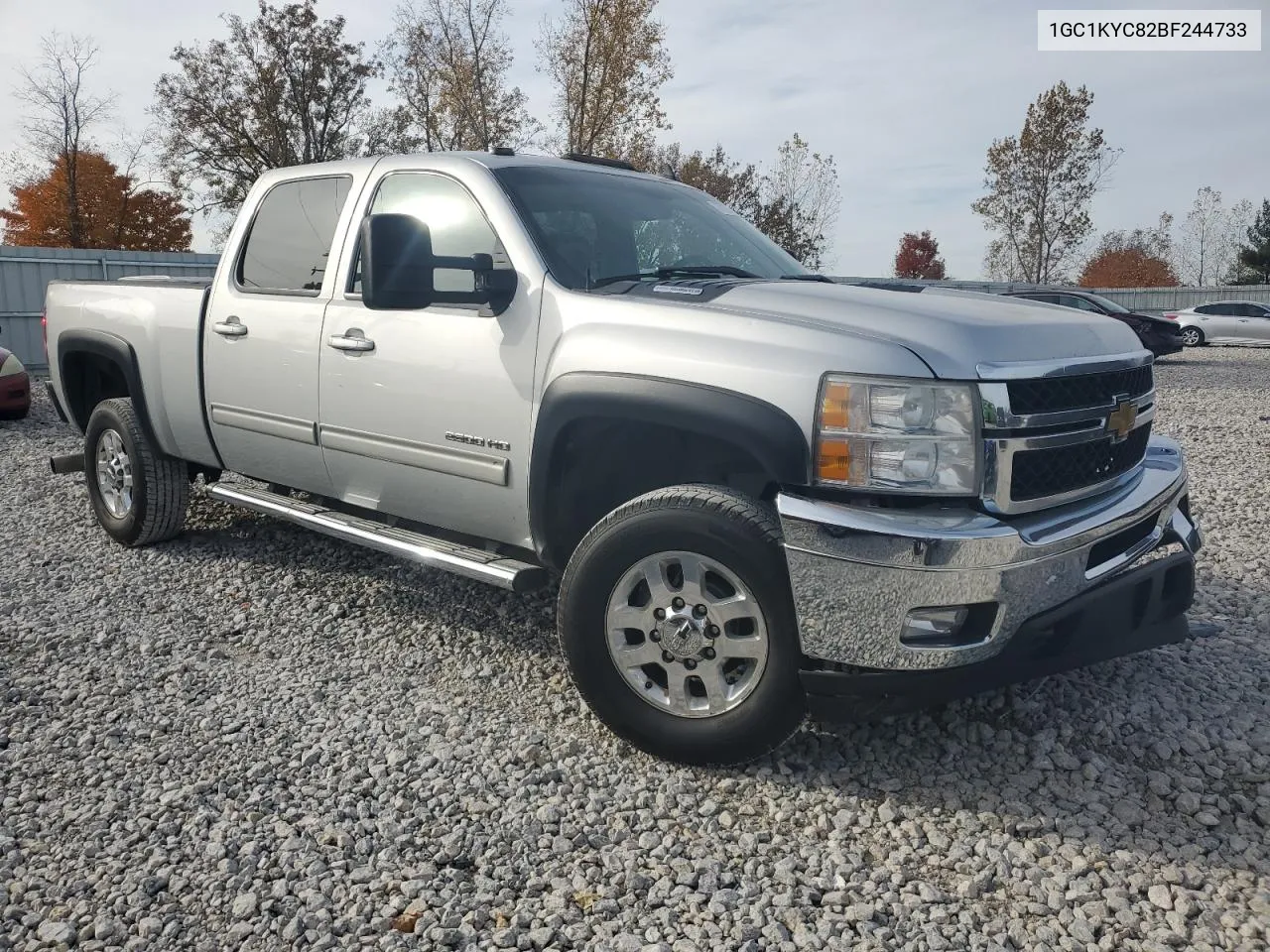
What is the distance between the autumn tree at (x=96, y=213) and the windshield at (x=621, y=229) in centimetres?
3306

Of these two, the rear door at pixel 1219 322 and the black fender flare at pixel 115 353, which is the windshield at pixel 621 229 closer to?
the black fender flare at pixel 115 353

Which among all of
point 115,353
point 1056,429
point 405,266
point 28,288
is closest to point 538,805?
point 405,266

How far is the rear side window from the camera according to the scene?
4.40 metres

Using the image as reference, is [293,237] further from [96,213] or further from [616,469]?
[96,213]

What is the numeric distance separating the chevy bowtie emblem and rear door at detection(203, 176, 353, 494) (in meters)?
3.01

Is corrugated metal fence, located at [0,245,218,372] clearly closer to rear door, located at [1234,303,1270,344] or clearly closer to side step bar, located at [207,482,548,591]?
side step bar, located at [207,482,548,591]

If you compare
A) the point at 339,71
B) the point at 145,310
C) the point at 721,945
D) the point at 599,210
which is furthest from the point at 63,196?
the point at 721,945

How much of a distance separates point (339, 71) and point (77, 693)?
36492mm

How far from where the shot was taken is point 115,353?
211 inches

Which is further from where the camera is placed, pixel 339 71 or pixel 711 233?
pixel 339 71

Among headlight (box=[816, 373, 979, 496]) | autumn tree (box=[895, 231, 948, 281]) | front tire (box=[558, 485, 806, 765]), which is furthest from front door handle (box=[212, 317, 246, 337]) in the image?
autumn tree (box=[895, 231, 948, 281])

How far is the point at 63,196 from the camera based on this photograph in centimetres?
3241

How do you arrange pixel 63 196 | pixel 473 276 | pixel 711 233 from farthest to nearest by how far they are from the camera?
pixel 63 196
pixel 711 233
pixel 473 276

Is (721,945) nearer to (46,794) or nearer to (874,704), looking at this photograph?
(874,704)
